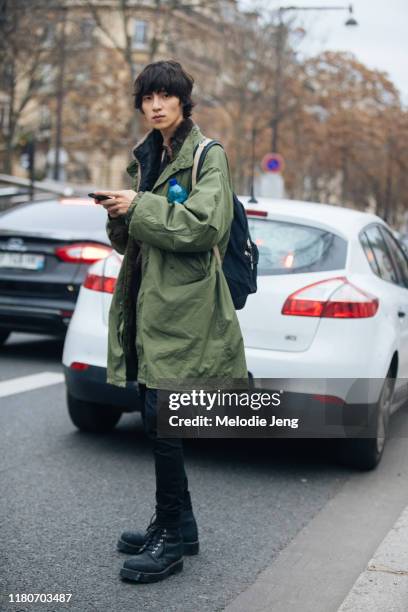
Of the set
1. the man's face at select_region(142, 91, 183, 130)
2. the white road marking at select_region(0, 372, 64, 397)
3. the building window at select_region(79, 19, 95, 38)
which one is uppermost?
the building window at select_region(79, 19, 95, 38)

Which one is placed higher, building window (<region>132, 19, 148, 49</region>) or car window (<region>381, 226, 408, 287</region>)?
building window (<region>132, 19, 148, 49</region>)

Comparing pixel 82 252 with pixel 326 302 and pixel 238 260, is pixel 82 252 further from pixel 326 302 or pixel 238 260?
pixel 238 260

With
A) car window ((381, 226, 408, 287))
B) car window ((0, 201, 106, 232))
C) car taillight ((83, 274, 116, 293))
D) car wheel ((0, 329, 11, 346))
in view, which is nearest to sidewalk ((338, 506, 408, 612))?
car taillight ((83, 274, 116, 293))

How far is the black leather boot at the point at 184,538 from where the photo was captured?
162 inches

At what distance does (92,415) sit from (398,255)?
2.27 meters

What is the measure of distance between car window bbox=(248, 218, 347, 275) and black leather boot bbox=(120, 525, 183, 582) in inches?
80.2

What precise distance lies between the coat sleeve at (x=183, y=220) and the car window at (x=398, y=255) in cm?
336

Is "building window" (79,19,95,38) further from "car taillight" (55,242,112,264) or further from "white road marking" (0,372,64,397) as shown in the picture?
"white road marking" (0,372,64,397)

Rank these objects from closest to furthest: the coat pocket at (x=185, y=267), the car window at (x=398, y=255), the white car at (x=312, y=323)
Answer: the coat pocket at (x=185, y=267) → the white car at (x=312, y=323) → the car window at (x=398, y=255)

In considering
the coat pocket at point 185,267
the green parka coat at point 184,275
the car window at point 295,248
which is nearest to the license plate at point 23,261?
the car window at point 295,248

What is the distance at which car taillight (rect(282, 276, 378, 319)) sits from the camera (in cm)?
546

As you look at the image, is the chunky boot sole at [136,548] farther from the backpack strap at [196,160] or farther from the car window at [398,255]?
the car window at [398,255]

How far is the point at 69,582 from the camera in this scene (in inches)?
149

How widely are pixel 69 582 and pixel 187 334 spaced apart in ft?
3.22
